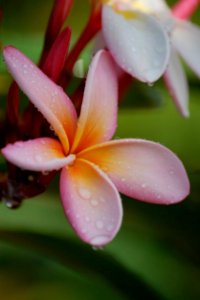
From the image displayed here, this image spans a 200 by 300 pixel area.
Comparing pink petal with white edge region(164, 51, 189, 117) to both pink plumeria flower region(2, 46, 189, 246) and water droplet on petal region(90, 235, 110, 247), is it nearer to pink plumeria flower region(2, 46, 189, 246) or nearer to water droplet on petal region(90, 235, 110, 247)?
pink plumeria flower region(2, 46, 189, 246)

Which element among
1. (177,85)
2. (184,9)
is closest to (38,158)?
(177,85)

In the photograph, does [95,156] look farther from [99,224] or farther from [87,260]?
[87,260]

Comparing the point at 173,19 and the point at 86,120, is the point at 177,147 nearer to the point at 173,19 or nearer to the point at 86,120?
the point at 173,19

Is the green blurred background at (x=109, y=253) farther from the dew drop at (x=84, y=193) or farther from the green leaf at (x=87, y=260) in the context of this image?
the dew drop at (x=84, y=193)

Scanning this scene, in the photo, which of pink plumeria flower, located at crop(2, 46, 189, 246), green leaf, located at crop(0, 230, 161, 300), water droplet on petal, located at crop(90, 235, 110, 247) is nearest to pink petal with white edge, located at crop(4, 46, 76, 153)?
pink plumeria flower, located at crop(2, 46, 189, 246)

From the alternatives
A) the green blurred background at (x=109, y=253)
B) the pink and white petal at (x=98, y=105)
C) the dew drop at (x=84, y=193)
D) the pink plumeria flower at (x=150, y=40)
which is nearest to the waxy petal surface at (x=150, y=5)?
the pink plumeria flower at (x=150, y=40)

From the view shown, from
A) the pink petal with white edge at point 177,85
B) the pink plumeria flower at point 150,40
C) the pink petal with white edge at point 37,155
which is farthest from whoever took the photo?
the pink petal with white edge at point 177,85

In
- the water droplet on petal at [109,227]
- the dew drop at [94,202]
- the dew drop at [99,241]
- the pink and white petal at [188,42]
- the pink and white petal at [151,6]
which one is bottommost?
the dew drop at [99,241]
